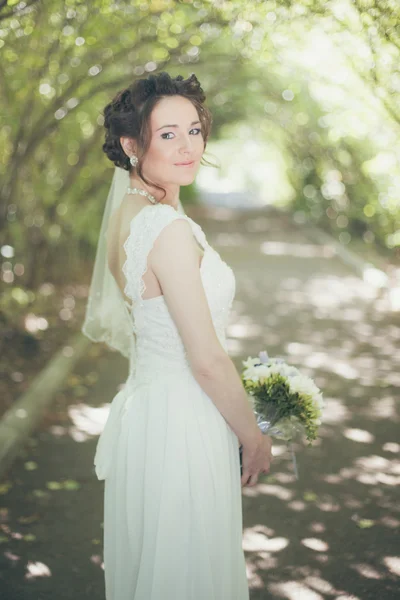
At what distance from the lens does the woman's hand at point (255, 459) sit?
9.02 feet

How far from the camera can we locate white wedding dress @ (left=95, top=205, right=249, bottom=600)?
2.61 meters

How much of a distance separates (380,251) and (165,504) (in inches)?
629

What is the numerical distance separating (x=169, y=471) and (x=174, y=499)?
0.10 metres

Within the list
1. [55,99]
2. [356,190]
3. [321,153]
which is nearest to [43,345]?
[55,99]

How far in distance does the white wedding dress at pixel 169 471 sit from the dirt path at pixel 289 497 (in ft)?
4.61

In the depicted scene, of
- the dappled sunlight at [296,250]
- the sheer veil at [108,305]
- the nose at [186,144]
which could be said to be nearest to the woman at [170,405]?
the nose at [186,144]

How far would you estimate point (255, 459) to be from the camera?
2.78 metres

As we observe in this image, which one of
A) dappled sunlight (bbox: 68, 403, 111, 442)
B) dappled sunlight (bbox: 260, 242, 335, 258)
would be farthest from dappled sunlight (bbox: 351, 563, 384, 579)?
dappled sunlight (bbox: 260, 242, 335, 258)

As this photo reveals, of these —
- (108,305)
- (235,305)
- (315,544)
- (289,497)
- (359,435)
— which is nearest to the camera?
(108,305)

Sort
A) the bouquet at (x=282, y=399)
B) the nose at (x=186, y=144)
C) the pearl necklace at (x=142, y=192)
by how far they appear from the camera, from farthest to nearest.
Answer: the bouquet at (x=282, y=399) → the pearl necklace at (x=142, y=192) → the nose at (x=186, y=144)

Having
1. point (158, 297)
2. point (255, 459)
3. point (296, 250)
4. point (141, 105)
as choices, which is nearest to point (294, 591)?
point (255, 459)

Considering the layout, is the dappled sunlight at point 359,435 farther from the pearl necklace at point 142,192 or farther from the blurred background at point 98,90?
the pearl necklace at point 142,192

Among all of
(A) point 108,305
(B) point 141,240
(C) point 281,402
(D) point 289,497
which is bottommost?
(C) point 281,402

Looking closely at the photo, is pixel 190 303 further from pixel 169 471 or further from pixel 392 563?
pixel 392 563
